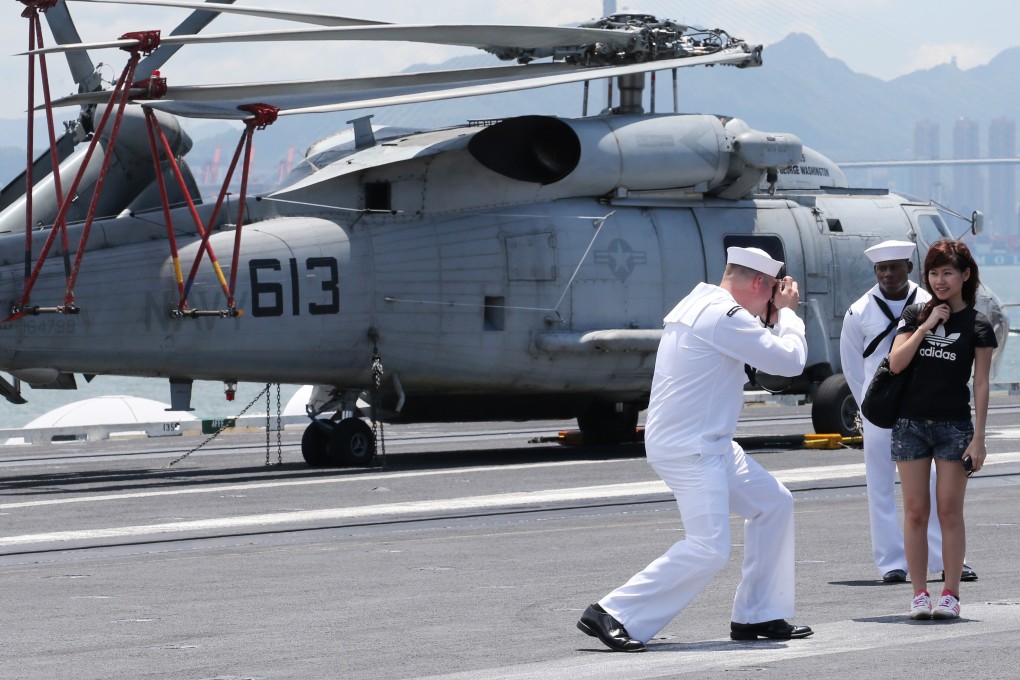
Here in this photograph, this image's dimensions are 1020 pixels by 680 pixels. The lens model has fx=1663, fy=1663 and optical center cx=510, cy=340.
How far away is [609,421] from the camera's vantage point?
2475cm

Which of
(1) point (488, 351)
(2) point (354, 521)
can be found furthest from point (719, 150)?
(2) point (354, 521)

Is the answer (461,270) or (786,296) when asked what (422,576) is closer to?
(786,296)

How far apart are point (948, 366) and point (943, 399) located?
0.18 meters

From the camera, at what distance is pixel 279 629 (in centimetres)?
862

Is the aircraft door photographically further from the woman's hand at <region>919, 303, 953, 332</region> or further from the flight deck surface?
the woman's hand at <region>919, 303, 953, 332</region>

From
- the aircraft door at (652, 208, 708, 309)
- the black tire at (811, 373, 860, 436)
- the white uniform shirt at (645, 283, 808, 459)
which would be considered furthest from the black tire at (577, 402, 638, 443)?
the white uniform shirt at (645, 283, 808, 459)

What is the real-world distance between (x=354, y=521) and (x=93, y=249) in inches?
237

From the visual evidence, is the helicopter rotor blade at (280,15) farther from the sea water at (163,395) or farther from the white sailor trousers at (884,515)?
the sea water at (163,395)

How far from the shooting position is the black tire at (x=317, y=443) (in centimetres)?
2091

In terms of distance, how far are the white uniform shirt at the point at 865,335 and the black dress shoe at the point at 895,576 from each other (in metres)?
1.13

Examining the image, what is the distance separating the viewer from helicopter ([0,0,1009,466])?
1823 cm

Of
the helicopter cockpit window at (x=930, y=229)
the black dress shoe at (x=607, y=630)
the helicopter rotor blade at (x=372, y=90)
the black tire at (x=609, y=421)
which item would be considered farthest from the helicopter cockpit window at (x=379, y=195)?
the black dress shoe at (x=607, y=630)

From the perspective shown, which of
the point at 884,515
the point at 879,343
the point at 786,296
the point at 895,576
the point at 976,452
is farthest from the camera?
the point at 879,343

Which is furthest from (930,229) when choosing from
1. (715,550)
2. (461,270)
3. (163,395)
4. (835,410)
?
(163,395)
